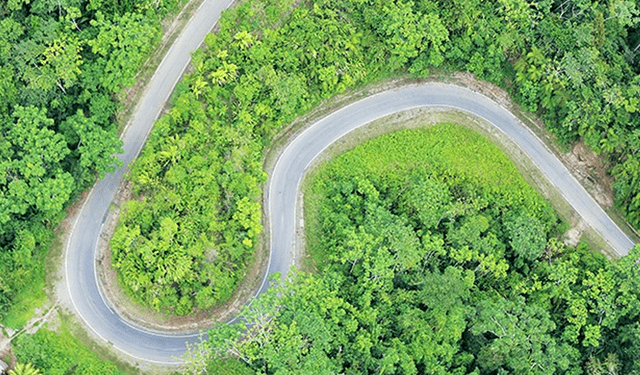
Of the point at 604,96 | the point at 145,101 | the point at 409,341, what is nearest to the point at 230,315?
the point at 409,341

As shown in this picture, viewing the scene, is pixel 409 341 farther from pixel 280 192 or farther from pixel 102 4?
pixel 102 4

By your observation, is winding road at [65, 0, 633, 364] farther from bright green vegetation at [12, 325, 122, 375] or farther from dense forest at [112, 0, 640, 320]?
dense forest at [112, 0, 640, 320]

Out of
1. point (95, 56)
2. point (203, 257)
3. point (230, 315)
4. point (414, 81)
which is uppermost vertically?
point (95, 56)

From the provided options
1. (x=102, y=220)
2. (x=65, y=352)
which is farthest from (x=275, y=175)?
(x=65, y=352)

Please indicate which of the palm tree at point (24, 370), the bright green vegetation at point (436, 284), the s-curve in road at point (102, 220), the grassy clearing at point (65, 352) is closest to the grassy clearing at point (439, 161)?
the bright green vegetation at point (436, 284)

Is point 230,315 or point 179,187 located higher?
point 179,187

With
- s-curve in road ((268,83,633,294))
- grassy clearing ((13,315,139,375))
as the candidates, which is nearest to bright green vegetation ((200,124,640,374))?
s-curve in road ((268,83,633,294))
